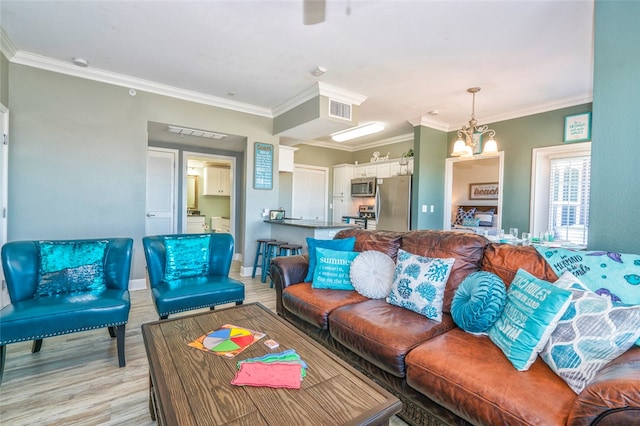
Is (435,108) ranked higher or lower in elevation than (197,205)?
higher

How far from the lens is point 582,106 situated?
155 inches

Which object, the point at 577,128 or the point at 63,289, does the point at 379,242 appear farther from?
the point at 577,128

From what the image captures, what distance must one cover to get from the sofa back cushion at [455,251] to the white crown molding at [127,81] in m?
3.59

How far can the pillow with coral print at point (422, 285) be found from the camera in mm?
1843

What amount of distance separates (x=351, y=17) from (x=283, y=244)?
2917 mm

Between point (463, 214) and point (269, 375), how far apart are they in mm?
6256

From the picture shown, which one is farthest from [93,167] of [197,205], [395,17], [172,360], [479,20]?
[197,205]

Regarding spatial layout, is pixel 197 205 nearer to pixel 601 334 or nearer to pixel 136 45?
pixel 136 45

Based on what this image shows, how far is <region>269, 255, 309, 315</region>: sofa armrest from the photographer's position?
8.58 ft

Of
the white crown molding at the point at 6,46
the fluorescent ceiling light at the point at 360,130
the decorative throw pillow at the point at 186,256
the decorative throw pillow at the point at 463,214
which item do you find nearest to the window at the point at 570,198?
the decorative throw pillow at the point at 463,214

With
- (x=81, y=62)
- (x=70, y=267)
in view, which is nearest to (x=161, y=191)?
(x=81, y=62)

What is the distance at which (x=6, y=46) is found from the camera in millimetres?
2900

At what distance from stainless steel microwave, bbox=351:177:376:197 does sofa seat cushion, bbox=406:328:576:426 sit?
16.4 feet

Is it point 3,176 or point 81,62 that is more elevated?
point 81,62
